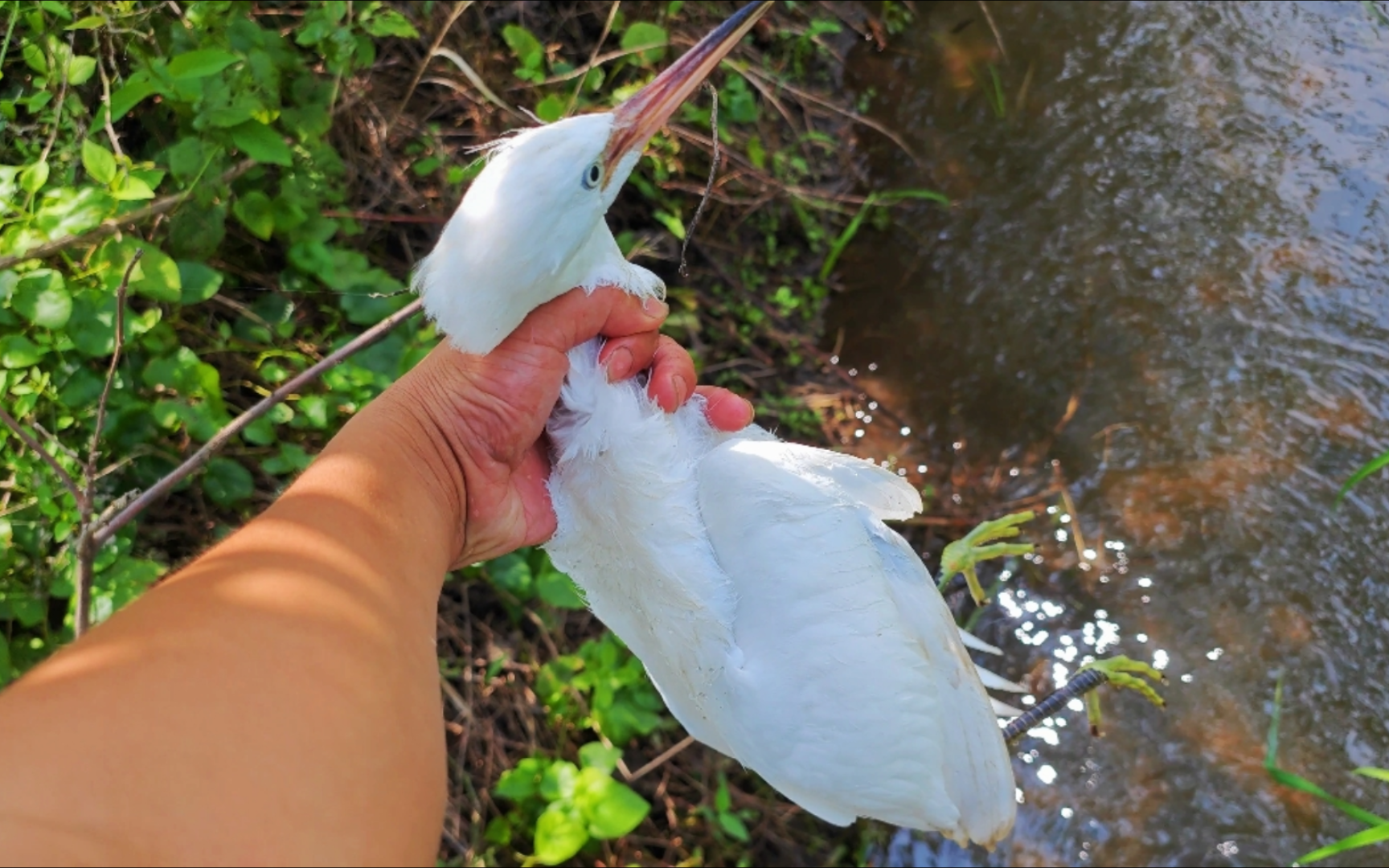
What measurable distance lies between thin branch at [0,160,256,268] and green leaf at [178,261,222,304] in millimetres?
151

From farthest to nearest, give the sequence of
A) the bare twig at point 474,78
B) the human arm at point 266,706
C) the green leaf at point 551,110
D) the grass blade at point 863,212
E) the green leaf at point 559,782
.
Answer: the grass blade at point 863,212 < the bare twig at point 474,78 < the green leaf at point 551,110 < the green leaf at point 559,782 < the human arm at point 266,706

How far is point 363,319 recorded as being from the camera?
8.16 feet

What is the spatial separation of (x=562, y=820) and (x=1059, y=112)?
343cm

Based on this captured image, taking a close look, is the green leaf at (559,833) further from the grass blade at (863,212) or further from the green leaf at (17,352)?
the grass blade at (863,212)

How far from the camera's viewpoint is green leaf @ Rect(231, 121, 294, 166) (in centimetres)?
214

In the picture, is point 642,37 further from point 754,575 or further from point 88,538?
point 88,538

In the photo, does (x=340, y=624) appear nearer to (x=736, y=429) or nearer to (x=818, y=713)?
(x=818, y=713)

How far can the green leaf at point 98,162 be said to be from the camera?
189cm

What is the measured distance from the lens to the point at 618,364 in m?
1.84

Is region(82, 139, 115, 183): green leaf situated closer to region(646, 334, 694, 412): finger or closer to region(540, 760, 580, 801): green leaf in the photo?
region(646, 334, 694, 412): finger

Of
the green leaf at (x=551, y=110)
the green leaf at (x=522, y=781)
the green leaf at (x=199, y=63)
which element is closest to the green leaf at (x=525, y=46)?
the green leaf at (x=551, y=110)

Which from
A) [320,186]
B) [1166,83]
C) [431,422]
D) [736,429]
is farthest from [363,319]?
[1166,83]

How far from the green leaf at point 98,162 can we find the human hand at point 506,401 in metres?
0.86

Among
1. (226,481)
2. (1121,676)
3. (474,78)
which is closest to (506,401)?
(226,481)
